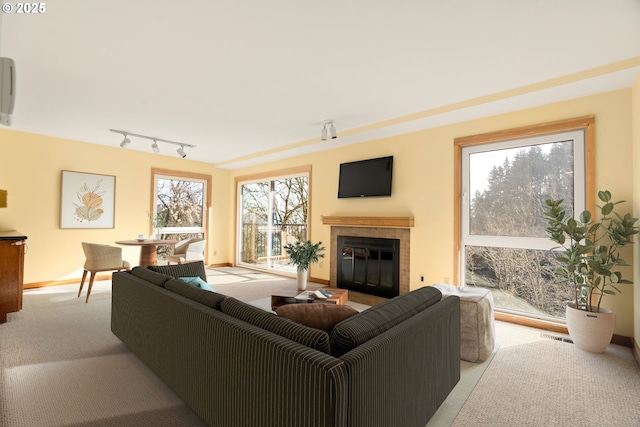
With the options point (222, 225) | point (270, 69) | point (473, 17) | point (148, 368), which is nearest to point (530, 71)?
point (473, 17)

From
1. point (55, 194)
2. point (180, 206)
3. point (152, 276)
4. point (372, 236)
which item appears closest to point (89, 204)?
point (55, 194)

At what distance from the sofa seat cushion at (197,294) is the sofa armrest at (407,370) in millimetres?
944

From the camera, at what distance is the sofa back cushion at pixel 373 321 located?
3.95ft

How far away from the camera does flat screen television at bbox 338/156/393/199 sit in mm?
4453

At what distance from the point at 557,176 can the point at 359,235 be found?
100 inches

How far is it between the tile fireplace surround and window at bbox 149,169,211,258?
334cm

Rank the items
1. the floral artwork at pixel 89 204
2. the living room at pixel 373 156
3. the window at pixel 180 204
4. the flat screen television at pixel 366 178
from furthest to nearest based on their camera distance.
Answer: the window at pixel 180 204 → the floral artwork at pixel 89 204 → the flat screen television at pixel 366 178 → the living room at pixel 373 156

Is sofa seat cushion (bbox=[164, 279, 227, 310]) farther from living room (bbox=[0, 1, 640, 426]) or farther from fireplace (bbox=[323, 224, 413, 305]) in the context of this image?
fireplace (bbox=[323, 224, 413, 305])

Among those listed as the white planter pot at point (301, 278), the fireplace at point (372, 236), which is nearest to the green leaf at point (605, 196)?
the fireplace at point (372, 236)

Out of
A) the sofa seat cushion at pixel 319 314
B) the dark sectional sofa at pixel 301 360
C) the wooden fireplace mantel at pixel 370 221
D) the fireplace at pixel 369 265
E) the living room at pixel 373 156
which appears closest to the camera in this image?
the dark sectional sofa at pixel 301 360

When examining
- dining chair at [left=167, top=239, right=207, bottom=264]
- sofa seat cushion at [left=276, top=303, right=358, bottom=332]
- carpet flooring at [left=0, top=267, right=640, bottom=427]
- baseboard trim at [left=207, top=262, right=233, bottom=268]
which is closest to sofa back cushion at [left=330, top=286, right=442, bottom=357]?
sofa seat cushion at [left=276, top=303, right=358, bottom=332]

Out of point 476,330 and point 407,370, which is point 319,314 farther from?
point 476,330

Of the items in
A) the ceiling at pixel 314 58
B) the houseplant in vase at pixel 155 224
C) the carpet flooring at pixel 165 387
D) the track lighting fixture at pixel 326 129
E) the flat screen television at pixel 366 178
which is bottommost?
the carpet flooring at pixel 165 387

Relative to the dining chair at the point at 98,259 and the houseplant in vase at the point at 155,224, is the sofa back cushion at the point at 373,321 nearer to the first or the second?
the dining chair at the point at 98,259
